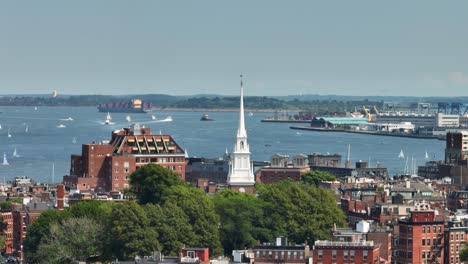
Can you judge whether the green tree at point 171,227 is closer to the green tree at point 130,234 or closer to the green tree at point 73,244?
the green tree at point 130,234

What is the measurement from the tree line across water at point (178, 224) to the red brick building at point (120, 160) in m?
20.1

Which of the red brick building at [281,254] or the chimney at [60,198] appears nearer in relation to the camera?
the red brick building at [281,254]

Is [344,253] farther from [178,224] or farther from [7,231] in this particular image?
[7,231]

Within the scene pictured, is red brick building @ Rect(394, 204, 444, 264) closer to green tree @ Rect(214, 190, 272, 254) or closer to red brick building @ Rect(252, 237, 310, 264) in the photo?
red brick building @ Rect(252, 237, 310, 264)

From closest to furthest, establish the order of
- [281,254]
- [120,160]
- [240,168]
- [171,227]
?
[281,254] → [171,227] → [240,168] → [120,160]

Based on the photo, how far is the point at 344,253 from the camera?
6462cm

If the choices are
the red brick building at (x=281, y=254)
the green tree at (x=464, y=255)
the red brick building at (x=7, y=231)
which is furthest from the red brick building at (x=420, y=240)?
the red brick building at (x=7, y=231)

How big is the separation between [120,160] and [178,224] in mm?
31547

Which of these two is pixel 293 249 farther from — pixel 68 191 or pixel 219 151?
pixel 219 151

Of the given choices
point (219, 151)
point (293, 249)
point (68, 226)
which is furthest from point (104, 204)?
point (219, 151)

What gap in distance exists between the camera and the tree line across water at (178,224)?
68.5m

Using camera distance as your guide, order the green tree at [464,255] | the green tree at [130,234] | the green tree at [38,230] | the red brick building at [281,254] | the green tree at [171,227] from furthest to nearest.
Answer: the green tree at [38,230]
the green tree at [171,227]
the green tree at [130,234]
the green tree at [464,255]
the red brick building at [281,254]

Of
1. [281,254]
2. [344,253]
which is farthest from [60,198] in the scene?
[344,253]

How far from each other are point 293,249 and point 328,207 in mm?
8588
